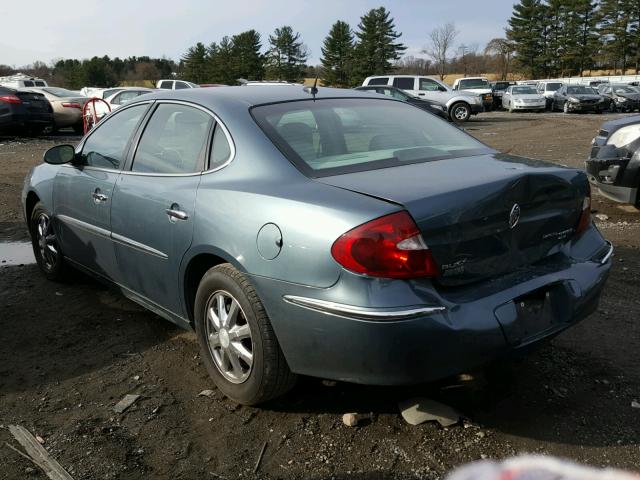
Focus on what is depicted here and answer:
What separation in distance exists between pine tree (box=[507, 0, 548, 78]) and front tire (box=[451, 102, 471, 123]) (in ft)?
189

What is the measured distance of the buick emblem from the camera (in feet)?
8.77

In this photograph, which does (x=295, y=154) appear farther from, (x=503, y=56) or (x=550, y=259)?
(x=503, y=56)

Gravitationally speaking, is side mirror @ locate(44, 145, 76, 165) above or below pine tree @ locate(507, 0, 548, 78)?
below

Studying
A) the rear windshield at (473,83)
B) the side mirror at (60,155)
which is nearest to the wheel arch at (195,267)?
the side mirror at (60,155)

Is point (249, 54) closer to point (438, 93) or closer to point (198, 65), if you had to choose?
point (198, 65)

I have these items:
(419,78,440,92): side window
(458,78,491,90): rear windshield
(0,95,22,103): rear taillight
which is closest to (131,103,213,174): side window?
(0,95,22,103): rear taillight

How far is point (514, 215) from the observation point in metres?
2.69

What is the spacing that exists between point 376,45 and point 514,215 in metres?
72.9

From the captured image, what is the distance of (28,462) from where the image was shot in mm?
2607

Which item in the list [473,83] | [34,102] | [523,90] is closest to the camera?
[34,102]

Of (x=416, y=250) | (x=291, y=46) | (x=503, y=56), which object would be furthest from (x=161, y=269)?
(x=503, y=56)

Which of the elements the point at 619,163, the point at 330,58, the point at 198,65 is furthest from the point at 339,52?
the point at 619,163

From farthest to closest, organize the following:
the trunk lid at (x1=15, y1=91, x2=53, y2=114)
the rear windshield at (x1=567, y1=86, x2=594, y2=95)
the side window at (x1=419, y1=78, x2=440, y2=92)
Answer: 1. the rear windshield at (x1=567, y1=86, x2=594, y2=95)
2. the side window at (x1=419, y1=78, x2=440, y2=92)
3. the trunk lid at (x1=15, y1=91, x2=53, y2=114)

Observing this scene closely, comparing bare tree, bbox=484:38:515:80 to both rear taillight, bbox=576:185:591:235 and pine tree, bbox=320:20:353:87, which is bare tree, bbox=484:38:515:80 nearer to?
pine tree, bbox=320:20:353:87
